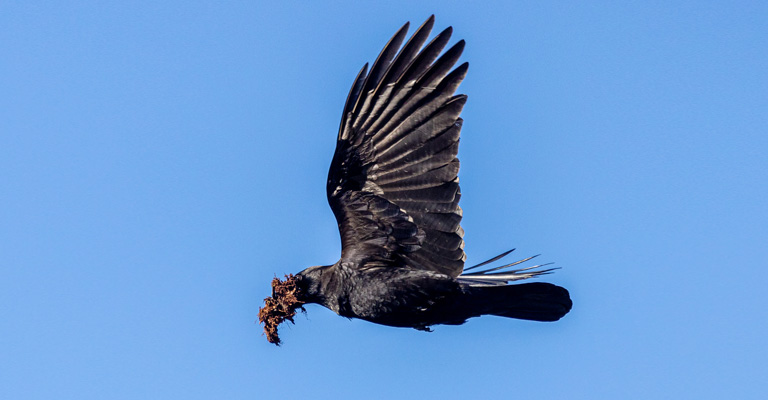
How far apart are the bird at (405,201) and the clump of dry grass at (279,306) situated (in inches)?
3.4

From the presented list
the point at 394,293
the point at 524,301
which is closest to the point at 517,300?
Answer: the point at 524,301

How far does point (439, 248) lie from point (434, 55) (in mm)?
1826

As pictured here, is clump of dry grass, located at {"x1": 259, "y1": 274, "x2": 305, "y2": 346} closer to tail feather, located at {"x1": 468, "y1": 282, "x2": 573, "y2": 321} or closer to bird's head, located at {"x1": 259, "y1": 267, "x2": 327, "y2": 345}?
bird's head, located at {"x1": 259, "y1": 267, "x2": 327, "y2": 345}

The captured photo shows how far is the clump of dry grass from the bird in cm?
9

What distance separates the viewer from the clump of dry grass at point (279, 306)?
11453 mm

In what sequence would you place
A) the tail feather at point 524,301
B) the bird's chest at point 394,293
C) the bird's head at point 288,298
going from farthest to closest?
the bird's head at point 288,298, the tail feather at point 524,301, the bird's chest at point 394,293

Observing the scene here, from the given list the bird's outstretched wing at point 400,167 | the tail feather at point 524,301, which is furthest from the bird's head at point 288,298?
the tail feather at point 524,301

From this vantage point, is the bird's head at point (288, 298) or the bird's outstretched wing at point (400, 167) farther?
the bird's head at point (288, 298)

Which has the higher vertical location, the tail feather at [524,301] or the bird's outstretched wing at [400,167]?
the bird's outstretched wing at [400,167]

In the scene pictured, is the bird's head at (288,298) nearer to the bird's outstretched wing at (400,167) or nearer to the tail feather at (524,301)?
the bird's outstretched wing at (400,167)

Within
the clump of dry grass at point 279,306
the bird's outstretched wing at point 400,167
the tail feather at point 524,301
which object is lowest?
the tail feather at point 524,301

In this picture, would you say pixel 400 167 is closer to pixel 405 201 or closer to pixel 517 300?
pixel 405 201

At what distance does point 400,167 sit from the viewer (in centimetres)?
1120

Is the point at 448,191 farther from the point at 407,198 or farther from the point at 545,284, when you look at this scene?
the point at 545,284
